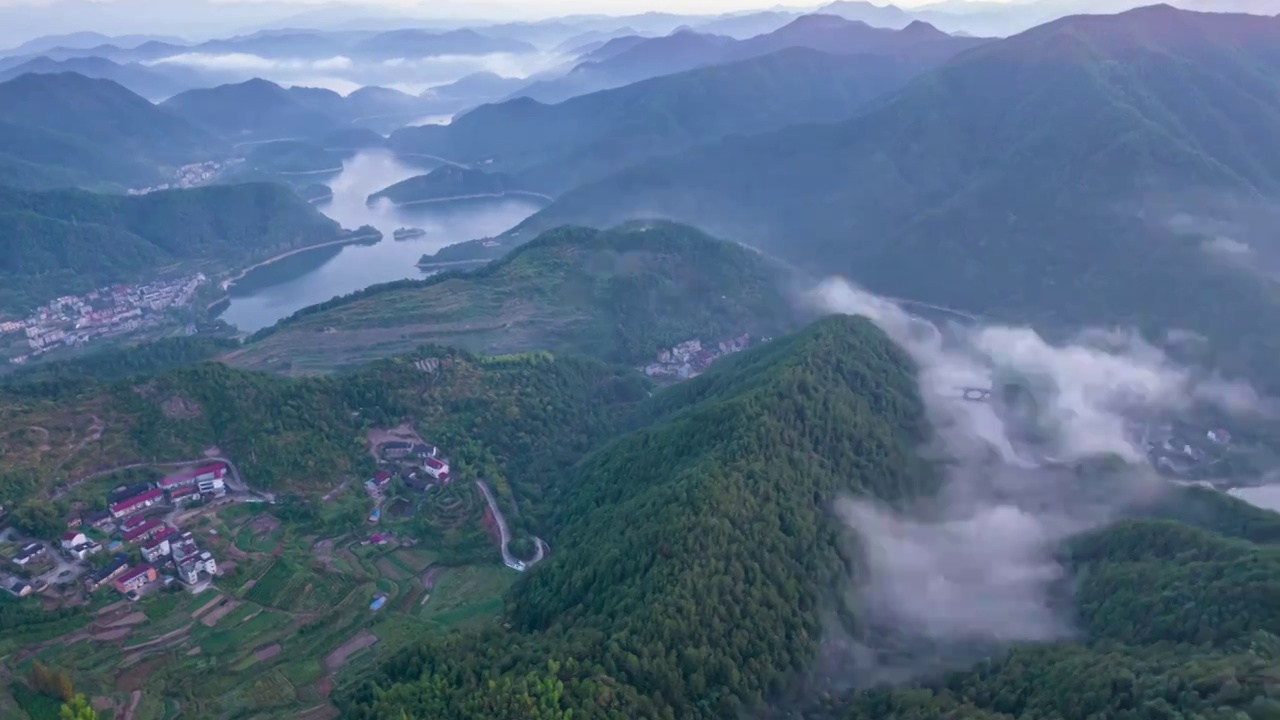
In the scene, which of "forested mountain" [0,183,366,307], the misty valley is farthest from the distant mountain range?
"forested mountain" [0,183,366,307]

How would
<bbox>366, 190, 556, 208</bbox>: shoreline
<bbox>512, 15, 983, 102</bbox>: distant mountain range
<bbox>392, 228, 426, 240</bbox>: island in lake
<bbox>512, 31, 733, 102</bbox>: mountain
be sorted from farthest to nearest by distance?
<bbox>512, 31, 733, 102</bbox>: mountain → <bbox>512, 15, 983, 102</bbox>: distant mountain range → <bbox>366, 190, 556, 208</bbox>: shoreline → <bbox>392, 228, 426, 240</bbox>: island in lake

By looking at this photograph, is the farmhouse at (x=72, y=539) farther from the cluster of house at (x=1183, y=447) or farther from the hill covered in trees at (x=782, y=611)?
the cluster of house at (x=1183, y=447)

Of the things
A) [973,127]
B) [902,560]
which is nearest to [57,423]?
[902,560]

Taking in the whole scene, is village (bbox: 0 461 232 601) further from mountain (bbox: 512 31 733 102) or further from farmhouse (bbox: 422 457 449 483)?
mountain (bbox: 512 31 733 102)

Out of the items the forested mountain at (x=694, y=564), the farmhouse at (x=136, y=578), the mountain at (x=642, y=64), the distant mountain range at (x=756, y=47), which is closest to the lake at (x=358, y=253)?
the farmhouse at (x=136, y=578)

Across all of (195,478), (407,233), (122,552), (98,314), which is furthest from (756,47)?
(122,552)

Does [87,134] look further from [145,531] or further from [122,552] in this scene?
[122,552]

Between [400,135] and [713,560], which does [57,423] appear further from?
[400,135]
